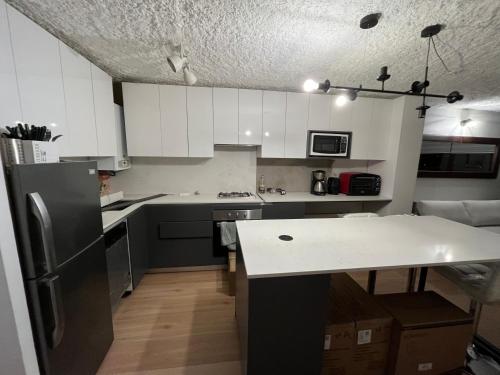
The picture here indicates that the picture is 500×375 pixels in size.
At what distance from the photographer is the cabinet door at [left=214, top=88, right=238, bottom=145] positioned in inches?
99.3

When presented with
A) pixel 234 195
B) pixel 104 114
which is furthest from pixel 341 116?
pixel 104 114

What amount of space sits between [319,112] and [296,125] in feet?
1.18

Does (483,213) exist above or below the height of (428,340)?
above

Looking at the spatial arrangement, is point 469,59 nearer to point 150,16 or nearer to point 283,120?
point 283,120

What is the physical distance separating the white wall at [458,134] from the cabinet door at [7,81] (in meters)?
4.71

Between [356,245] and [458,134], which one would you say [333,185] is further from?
[458,134]

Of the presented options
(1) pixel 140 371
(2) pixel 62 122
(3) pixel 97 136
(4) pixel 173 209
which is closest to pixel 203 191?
(4) pixel 173 209

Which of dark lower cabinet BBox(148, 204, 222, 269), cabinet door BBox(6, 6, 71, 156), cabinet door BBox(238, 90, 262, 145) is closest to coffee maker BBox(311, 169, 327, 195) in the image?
cabinet door BBox(238, 90, 262, 145)

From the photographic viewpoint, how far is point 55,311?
93cm

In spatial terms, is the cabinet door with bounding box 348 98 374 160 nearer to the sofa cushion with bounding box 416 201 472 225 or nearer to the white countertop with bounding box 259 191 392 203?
the white countertop with bounding box 259 191 392 203

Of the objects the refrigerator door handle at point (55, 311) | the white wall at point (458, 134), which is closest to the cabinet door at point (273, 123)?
the refrigerator door handle at point (55, 311)

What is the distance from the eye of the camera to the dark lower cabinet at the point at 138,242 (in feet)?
6.65

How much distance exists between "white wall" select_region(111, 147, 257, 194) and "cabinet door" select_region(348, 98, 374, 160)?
4.67 feet

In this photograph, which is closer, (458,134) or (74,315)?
(74,315)
